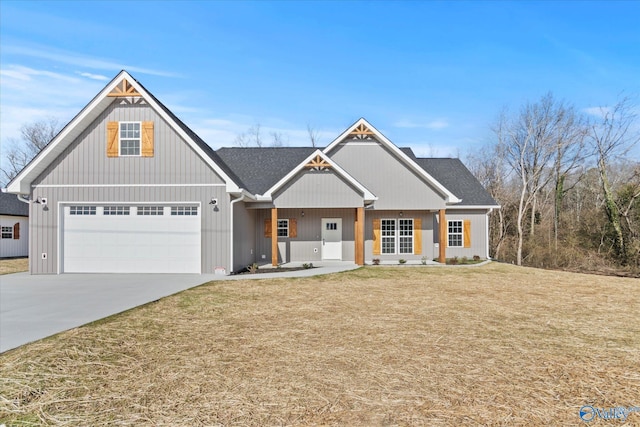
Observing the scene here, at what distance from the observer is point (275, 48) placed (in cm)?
1589

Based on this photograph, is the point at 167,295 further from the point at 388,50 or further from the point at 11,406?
the point at 388,50

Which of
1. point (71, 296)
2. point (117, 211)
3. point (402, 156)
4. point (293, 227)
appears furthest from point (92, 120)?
point (402, 156)

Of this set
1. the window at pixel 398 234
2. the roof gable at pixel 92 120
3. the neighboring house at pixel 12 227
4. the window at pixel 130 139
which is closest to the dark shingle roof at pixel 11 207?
the neighboring house at pixel 12 227

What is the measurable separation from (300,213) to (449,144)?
90.2 ft

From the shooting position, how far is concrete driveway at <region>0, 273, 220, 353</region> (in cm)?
666

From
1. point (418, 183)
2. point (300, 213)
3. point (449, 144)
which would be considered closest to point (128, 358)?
point (300, 213)

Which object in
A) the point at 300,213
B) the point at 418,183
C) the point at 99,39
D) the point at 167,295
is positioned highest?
the point at 99,39

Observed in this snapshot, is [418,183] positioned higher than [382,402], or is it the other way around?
[418,183]

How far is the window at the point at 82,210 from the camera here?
14.2 m

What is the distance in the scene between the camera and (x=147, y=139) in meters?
14.1

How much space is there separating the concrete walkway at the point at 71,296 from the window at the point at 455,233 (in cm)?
707

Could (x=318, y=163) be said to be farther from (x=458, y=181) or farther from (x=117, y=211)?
(x=458, y=181)

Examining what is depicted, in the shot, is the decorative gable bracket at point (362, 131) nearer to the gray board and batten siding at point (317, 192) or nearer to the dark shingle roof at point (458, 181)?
the gray board and batten siding at point (317, 192)

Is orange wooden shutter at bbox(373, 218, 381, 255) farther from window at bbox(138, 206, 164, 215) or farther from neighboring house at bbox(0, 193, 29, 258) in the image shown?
neighboring house at bbox(0, 193, 29, 258)
